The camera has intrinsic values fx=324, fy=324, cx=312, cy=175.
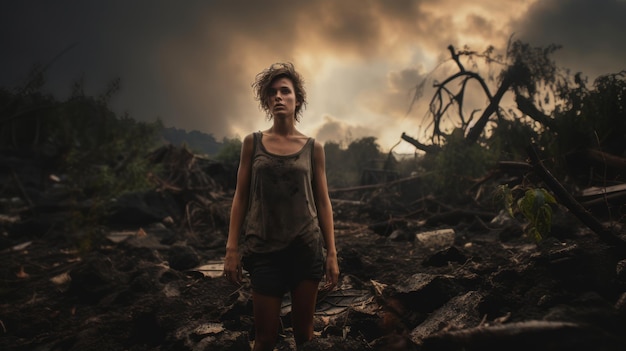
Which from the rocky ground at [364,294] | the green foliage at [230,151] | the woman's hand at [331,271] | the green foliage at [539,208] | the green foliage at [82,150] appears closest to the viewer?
the rocky ground at [364,294]

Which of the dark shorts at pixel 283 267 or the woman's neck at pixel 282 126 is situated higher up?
the woman's neck at pixel 282 126

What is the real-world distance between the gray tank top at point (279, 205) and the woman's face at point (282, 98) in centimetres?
25

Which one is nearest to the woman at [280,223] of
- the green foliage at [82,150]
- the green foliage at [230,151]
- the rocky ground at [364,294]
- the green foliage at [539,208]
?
the rocky ground at [364,294]

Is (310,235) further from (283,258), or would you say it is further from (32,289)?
(32,289)

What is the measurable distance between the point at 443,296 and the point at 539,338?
114cm

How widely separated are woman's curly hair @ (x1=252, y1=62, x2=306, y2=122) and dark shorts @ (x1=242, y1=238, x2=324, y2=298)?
34.4 inches

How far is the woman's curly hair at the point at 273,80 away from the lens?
6.41 feet

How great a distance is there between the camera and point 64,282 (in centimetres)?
421

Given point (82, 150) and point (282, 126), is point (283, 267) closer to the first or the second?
point (282, 126)

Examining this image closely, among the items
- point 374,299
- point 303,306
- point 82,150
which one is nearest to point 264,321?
point 303,306

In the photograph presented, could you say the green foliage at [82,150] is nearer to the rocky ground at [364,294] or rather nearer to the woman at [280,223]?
the rocky ground at [364,294]

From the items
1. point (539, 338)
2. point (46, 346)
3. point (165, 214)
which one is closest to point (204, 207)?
point (165, 214)

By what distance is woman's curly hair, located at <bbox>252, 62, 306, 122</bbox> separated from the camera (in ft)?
6.41

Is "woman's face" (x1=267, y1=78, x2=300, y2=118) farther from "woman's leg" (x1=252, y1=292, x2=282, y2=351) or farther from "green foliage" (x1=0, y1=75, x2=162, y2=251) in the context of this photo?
"green foliage" (x1=0, y1=75, x2=162, y2=251)
